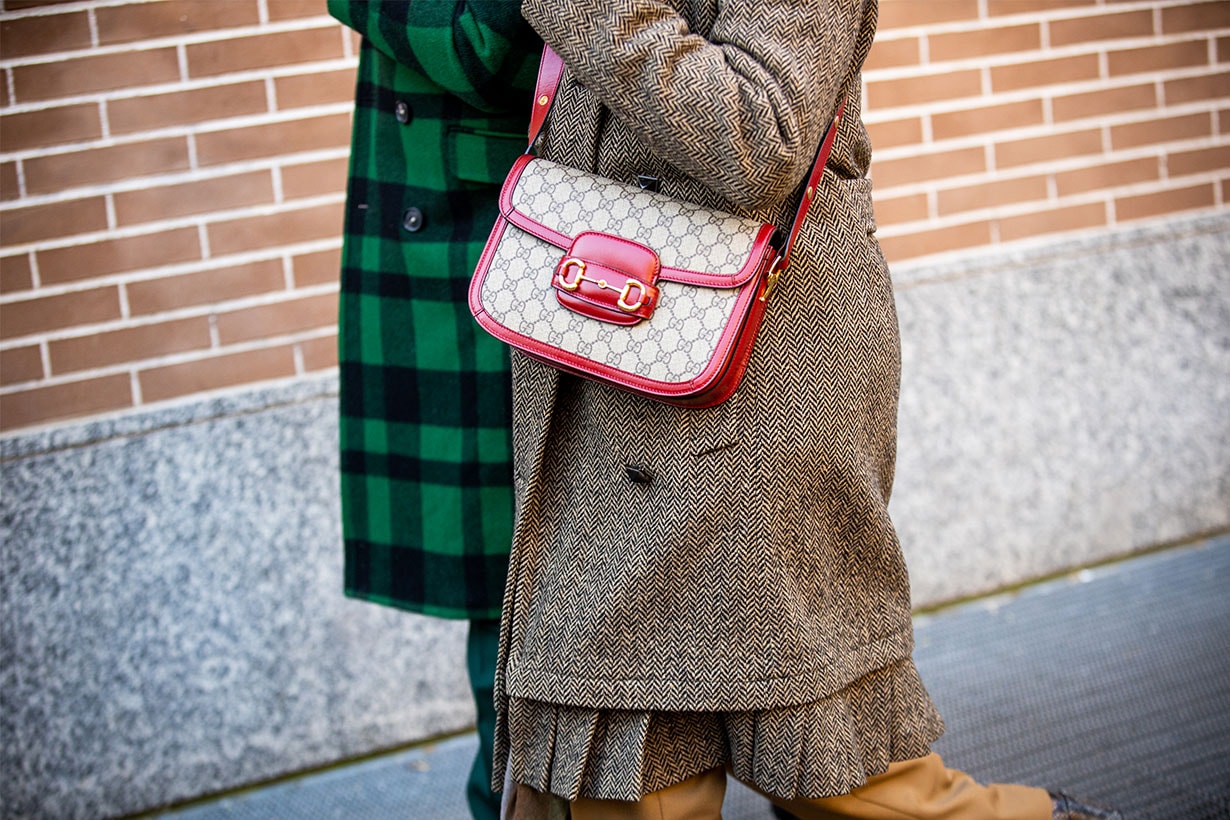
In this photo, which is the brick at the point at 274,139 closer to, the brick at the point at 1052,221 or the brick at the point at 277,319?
the brick at the point at 277,319

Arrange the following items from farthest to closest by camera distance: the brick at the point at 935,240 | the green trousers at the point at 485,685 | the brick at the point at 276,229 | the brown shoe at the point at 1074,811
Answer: the brick at the point at 935,240
the brick at the point at 276,229
the green trousers at the point at 485,685
the brown shoe at the point at 1074,811

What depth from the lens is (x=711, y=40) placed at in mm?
1359

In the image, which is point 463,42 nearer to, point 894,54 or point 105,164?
point 105,164

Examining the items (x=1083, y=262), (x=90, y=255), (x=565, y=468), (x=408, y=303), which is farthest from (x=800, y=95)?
(x=1083, y=262)

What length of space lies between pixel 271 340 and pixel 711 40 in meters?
1.72

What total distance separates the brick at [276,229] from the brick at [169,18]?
1.47ft

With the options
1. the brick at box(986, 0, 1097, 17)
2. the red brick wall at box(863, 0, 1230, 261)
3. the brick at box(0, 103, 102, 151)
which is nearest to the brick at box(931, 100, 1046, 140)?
the red brick wall at box(863, 0, 1230, 261)

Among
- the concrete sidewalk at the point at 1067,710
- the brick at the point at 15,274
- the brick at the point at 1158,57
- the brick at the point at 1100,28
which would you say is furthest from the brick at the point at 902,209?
the brick at the point at 15,274

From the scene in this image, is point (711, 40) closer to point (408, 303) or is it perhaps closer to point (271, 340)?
point (408, 303)

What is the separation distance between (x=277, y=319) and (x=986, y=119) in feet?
6.58

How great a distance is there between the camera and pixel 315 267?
277 cm

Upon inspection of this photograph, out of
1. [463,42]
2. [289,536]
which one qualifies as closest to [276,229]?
[289,536]

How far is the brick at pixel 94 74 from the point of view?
2.55 metres

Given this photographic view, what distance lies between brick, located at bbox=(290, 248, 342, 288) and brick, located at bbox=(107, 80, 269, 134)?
36 cm
